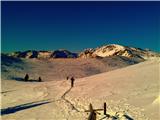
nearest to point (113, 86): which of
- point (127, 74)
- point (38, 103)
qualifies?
point (127, 74)

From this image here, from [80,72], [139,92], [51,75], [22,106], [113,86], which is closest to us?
[22,106]

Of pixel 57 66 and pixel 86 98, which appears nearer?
pixel 86 98

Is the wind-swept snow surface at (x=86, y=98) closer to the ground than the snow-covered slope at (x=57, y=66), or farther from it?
closer to the ground

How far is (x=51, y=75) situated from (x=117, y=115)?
51052 mm

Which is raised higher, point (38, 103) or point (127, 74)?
point (127, 74)

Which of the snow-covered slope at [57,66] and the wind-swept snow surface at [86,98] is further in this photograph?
the snow-covered slope at [57,66]

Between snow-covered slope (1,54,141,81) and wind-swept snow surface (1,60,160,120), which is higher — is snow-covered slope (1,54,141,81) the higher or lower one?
the higher one

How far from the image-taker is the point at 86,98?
3616 cm

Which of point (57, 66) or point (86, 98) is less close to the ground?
point (57, 66)

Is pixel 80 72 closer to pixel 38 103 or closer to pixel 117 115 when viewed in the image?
pixel 38 103

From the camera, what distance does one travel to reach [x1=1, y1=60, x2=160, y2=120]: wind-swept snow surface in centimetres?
2886

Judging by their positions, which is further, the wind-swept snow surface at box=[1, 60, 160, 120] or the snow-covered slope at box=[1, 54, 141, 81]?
the snow-covered slope at box=[1, 54, 141, 81]

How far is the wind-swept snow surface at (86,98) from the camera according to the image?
28859 millimetres

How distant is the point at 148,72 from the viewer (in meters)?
48.7
